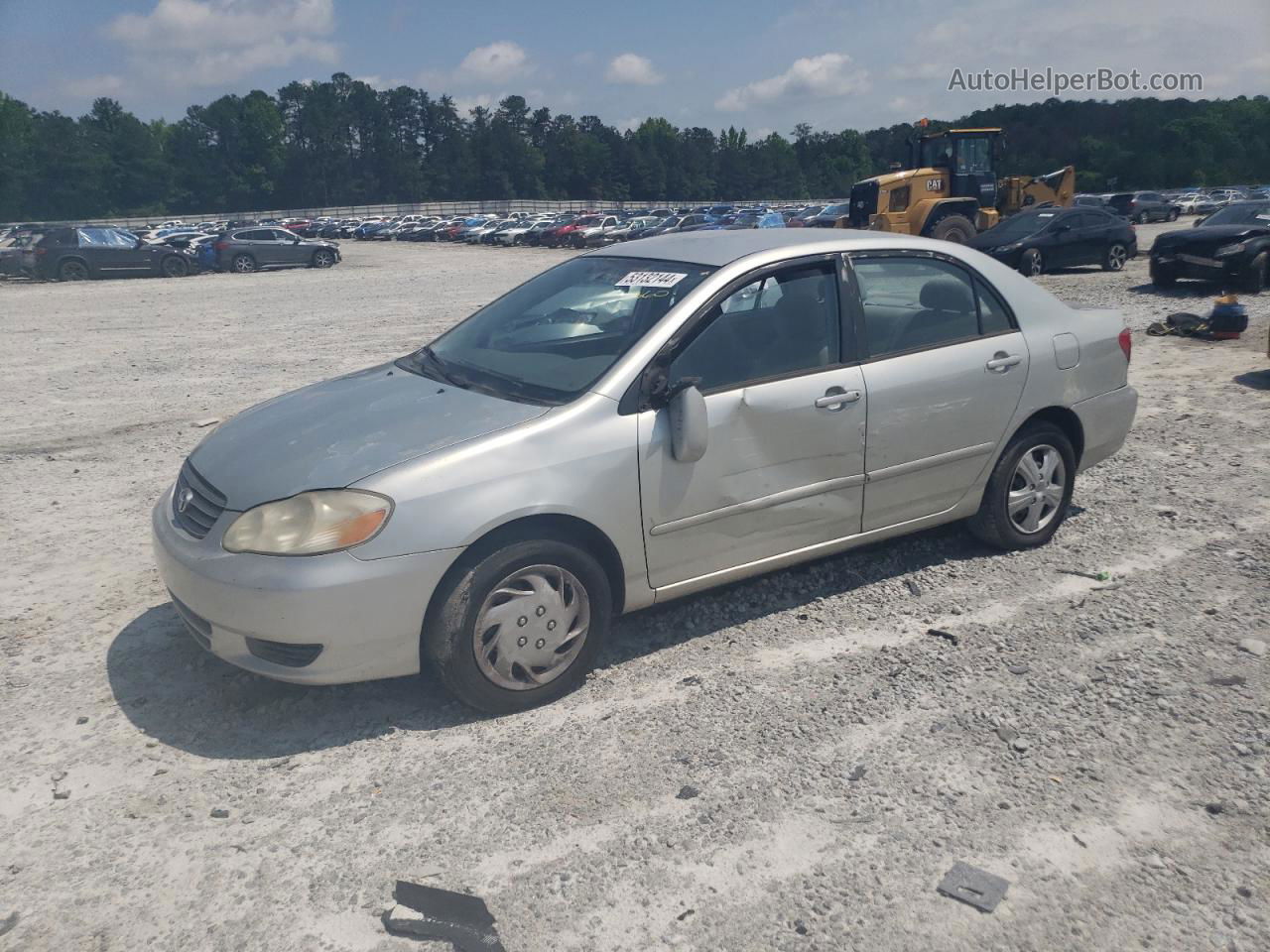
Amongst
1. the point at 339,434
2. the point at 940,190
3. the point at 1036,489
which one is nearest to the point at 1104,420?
the point at 1036,489

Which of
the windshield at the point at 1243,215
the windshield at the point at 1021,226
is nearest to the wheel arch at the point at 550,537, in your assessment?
the windshield at the point at 1243,215

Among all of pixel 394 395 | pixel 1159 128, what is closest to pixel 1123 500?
pixel 394 395

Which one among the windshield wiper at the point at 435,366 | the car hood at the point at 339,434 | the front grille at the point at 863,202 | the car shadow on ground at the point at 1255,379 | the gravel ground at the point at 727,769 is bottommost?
the gravel ground at the point at 727,769

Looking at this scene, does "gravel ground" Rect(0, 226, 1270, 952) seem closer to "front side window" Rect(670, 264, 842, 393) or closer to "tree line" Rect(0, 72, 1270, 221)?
"front side window" Rect(670, 264, 842, 393)

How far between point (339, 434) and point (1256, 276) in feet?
53.9

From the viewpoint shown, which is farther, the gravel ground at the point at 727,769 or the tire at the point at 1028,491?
the tire at the point at 1028,491

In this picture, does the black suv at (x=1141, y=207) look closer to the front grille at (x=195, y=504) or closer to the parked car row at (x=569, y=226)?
the parked car row at (x=569, y=226)

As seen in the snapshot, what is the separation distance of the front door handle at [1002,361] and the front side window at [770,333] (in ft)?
3.00

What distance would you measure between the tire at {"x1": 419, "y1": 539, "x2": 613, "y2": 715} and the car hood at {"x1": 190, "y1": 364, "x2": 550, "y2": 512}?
0.50m

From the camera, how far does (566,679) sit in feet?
12.8

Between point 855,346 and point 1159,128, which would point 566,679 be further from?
point 1159,128

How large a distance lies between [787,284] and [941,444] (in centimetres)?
108

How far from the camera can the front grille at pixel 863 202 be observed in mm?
25562

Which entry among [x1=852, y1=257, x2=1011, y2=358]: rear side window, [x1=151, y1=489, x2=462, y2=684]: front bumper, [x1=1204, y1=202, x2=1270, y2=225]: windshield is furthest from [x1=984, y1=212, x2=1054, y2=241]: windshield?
[x1=151, y1=489, x2=462, y2=684]: front bumper
